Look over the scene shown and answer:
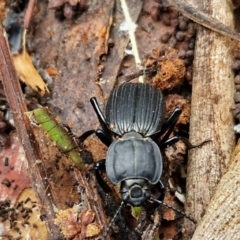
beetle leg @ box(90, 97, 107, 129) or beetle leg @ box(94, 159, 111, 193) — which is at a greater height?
beetle leg @ box(90, 97, 107, 129)

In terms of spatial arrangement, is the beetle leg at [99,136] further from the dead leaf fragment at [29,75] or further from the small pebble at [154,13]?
the small pebble at [154,13]

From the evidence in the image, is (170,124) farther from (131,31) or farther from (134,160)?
(131,31)

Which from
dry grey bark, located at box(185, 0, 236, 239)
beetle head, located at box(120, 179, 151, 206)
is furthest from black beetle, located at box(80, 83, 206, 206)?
dry grey bark, located at box(185, 0, 236, 239)

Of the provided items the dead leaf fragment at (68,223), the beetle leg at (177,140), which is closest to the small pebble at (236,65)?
the beetle leg at (177,140)

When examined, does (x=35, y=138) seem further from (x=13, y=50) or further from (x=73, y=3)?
(x=73, y=3)

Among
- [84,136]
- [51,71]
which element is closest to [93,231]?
[84,136]

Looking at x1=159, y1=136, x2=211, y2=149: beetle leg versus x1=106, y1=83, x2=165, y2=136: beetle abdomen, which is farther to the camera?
x1=106, y1=83, x2=165, y2=136: beetle abdomen

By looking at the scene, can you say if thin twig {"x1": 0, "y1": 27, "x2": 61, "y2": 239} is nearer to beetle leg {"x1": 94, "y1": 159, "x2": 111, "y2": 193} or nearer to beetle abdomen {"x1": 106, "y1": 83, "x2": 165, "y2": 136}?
beetle leg {"x1": 94, "y1": 159, "x2": 111, "y2": 193}
